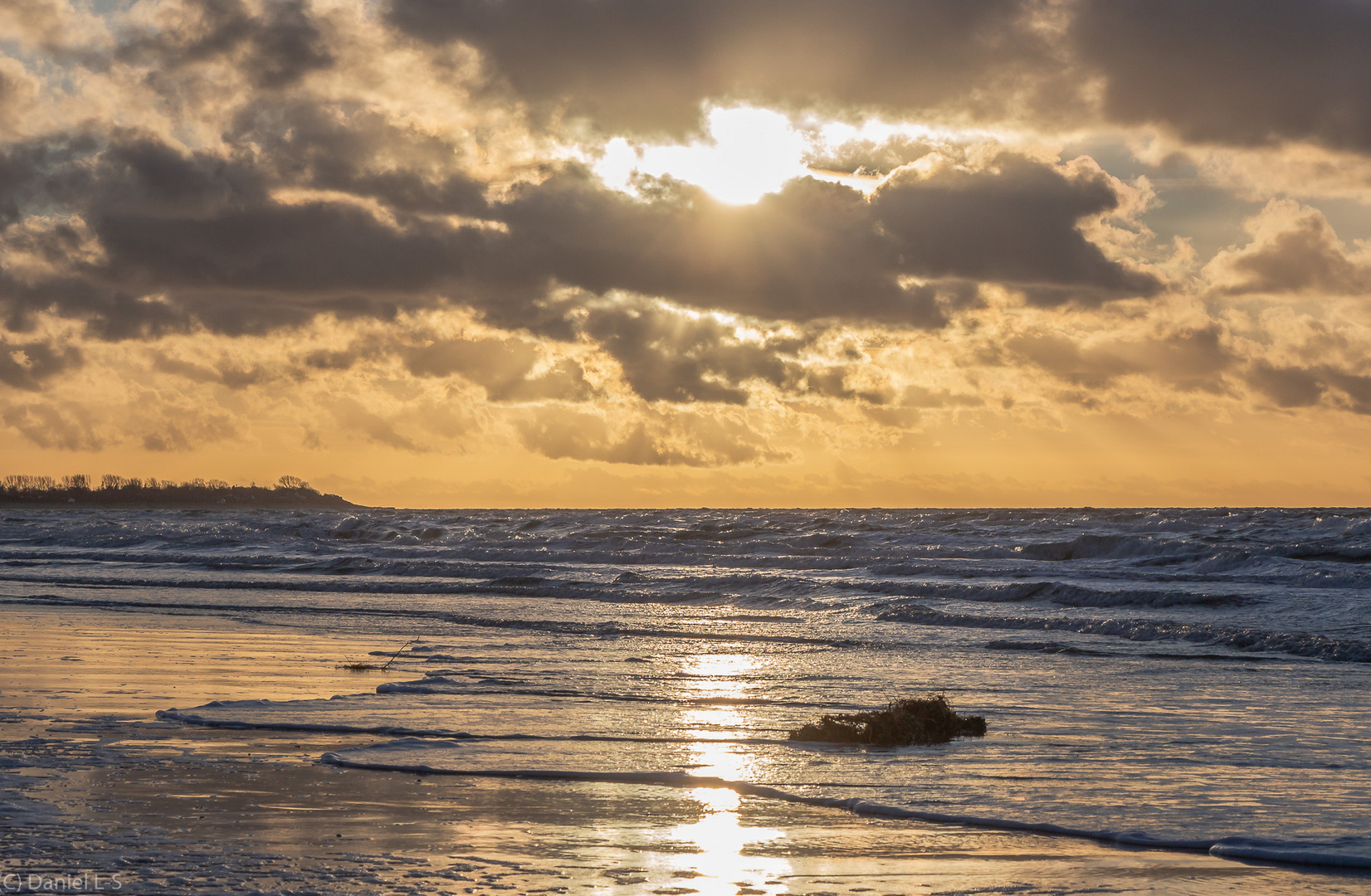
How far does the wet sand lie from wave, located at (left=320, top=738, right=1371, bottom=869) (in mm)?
167

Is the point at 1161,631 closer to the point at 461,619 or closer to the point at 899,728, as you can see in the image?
the point at 899,728

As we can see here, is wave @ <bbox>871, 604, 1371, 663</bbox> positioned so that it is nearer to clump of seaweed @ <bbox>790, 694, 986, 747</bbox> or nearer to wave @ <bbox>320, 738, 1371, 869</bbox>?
clump of seaweed @ <bbox>790, 694, 986, 747</bbox>

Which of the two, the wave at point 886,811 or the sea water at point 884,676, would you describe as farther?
the sea water at point 884,676

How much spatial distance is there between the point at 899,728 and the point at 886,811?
286 centimetres

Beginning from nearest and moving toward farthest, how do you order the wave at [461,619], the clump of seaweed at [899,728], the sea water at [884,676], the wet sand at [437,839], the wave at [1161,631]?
the wet sand at [437,839]
the sea water at [884,676]
the clump of seaweed at [899,728]
the wave at [1161,631]
the wave at [461,619]

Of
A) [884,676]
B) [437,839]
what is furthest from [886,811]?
[884,676]

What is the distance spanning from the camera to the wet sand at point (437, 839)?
6336mm

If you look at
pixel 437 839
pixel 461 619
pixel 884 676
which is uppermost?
pixel 437 839

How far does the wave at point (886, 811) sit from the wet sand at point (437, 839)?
17 centimetres

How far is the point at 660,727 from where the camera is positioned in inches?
461

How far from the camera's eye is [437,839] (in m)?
7.21

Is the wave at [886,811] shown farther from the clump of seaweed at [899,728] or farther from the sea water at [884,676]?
the clump of seaweed at [899,728]

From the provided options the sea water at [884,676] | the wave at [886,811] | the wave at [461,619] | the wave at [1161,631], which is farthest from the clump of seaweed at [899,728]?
the wave at [1161,631]

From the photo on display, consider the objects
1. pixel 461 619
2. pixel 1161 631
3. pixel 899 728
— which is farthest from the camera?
pixel 461 619
